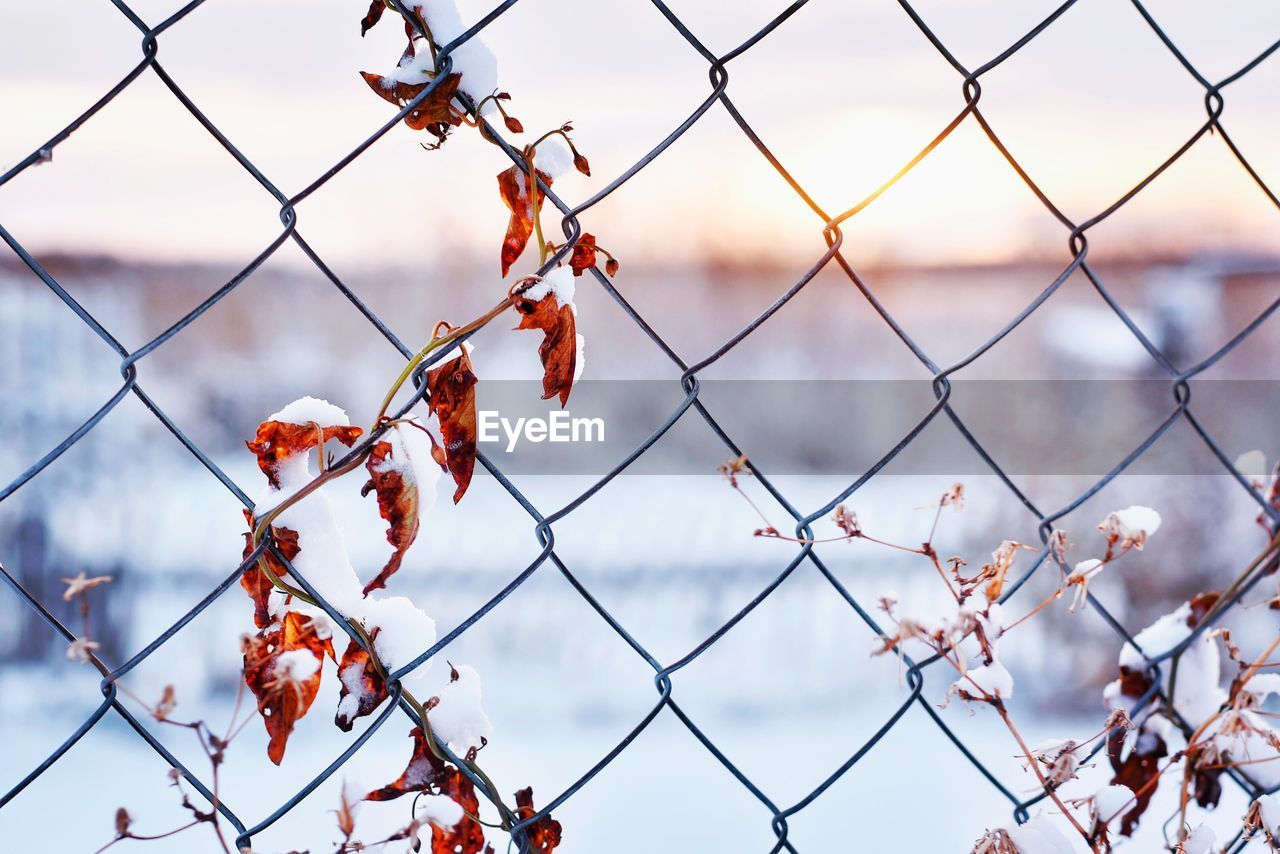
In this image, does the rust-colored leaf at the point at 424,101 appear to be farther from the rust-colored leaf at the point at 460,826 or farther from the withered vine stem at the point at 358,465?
the rust-colored leaf at the point at 460,826

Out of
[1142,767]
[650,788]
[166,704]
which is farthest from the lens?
[650,788]

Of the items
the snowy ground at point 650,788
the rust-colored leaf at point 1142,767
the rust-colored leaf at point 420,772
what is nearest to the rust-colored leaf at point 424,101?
the rust-colored leaf at point 420,772

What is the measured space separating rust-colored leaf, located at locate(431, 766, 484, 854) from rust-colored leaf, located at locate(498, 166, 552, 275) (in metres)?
0.29

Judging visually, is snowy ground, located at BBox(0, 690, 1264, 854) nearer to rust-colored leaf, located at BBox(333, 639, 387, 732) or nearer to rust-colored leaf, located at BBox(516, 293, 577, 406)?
rust-colored leaf, located at BBox(333, 639, 387, 732)

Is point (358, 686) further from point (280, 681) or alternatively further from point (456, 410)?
point (456, 410)

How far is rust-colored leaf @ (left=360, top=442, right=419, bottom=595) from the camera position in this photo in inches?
19.8

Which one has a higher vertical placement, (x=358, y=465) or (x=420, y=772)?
(x=358, y=465)

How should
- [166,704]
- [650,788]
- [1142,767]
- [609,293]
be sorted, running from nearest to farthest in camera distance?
[166,704]
[609,293]
[1142,767]
[650,788]

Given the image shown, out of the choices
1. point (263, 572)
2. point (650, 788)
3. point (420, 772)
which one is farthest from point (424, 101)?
point (650, 788)

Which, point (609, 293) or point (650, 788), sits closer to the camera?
point (609, 293)

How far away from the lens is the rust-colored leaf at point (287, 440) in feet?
1.67

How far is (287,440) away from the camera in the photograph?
51cm

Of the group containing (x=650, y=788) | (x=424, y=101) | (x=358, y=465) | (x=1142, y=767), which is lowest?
(x=1142, y=767)

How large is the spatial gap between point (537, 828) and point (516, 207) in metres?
0.37
